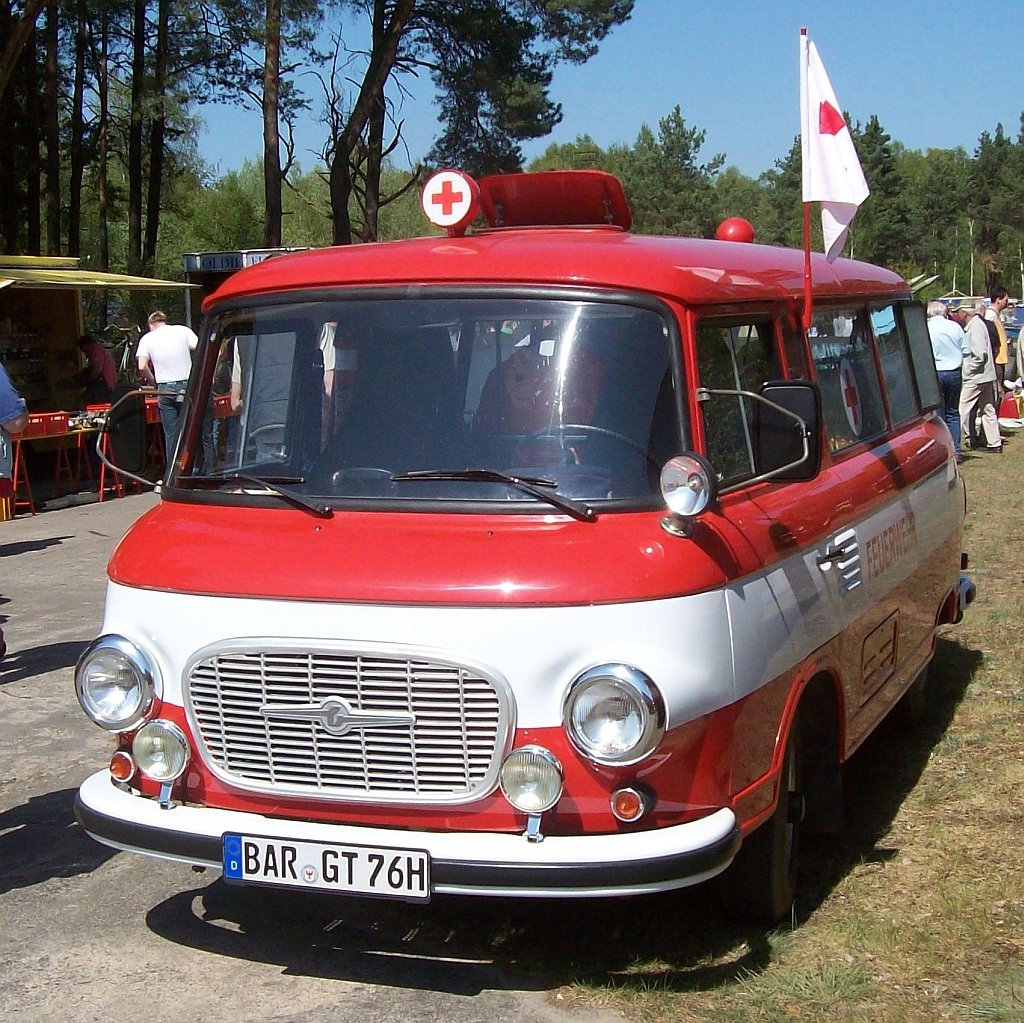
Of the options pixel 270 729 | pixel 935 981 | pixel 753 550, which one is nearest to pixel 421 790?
pixel 270 729

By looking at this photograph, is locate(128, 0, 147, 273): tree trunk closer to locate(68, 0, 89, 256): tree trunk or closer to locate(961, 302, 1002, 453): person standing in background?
locate(68, 0, 89, 256): tree trunk

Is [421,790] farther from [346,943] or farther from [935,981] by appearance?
[935,981]

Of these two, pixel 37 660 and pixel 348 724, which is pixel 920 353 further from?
pixel 37 660

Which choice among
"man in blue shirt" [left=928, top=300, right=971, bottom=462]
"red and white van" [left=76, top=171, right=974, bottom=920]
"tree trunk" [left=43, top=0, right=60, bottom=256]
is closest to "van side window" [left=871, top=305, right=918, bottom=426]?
"red and white van" [left=76, top=171, right=974, bottom=920]

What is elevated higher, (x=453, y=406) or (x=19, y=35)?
(x=19, y=35)

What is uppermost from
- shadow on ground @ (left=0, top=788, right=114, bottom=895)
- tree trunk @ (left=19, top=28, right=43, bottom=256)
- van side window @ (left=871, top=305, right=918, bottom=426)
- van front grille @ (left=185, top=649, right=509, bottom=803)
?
tree trunk @ (left=19, top=28, right=43, bottom=256)

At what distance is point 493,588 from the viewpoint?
13.4ft

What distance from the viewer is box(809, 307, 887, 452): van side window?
567 centimetres

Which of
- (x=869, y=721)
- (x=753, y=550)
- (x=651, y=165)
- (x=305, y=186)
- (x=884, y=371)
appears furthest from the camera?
(x=651, y=165)

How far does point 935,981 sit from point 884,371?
9.99 ft

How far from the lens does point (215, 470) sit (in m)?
5.03

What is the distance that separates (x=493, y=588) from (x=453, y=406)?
84cm

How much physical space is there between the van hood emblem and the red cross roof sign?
2.15 metres

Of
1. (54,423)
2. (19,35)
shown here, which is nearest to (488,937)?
(54,423)
